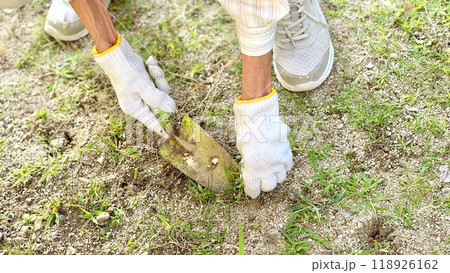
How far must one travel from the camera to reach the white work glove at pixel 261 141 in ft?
4.47

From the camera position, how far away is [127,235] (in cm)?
153

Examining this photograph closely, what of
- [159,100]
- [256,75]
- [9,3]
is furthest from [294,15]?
[9,3]

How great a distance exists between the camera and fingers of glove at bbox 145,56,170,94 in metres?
1.72

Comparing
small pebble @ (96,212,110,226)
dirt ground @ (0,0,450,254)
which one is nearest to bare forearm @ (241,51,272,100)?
dirt ground @ (0,0,450,254)

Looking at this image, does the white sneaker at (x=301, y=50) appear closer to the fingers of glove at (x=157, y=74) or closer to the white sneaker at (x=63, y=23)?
the fingers of glove at (x=157, y=74)

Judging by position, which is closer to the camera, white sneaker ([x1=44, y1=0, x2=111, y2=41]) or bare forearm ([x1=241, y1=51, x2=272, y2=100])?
bare forearm ([x1=241, y1=51, x2=272, y2=100])

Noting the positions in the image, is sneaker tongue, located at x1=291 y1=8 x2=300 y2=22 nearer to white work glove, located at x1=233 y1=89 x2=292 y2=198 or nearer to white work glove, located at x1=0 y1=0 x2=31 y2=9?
white work glove, located at x1=233 y1=89 x2=292 y2=198

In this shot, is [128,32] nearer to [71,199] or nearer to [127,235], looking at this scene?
[71,199]

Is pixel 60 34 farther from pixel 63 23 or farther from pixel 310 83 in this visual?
pixel 310 83

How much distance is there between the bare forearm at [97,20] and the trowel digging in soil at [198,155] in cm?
42

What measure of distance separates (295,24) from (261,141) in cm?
60

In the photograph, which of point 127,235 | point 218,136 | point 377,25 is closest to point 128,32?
point 218,136

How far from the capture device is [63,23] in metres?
2.06
